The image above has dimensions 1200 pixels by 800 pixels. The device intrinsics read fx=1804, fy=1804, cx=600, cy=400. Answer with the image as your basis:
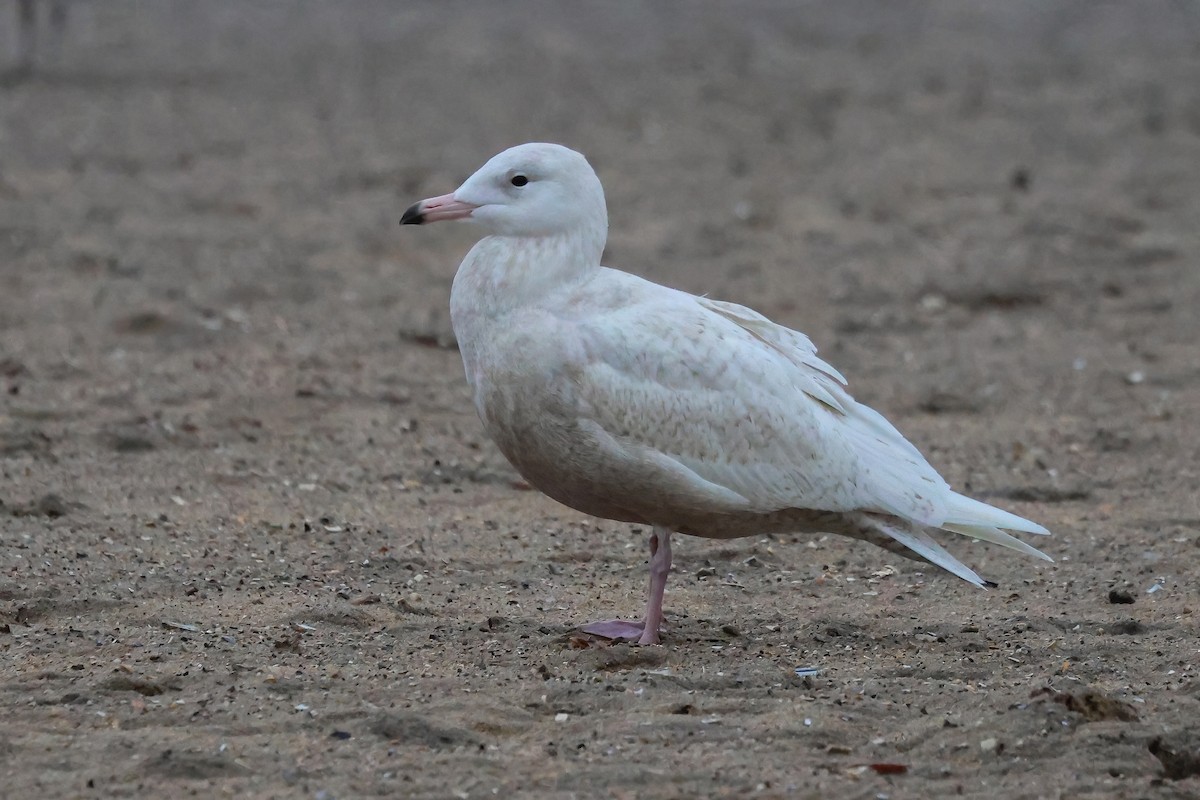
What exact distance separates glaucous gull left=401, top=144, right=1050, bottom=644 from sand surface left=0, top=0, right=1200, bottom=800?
1.29 ft

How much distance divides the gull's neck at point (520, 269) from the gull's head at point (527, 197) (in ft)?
0.12

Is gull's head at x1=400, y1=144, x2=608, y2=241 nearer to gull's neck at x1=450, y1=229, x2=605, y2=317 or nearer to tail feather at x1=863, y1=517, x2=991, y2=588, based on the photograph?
gull's neck at x1=450, y1=229, x2=605, y2=317

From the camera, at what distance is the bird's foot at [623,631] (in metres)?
5.32

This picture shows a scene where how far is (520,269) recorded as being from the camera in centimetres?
534

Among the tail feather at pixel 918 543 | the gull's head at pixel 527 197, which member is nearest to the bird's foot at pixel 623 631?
the tail feather at pixel 918 543

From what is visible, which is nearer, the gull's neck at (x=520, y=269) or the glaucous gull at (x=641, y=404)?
the glaucous gull at (x=641, y=404)

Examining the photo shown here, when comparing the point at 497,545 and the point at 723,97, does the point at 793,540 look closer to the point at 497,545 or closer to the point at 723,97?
the point at 497,545

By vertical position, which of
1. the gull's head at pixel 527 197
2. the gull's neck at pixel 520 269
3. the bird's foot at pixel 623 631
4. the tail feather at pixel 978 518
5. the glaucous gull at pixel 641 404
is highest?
the gull's head at pixel 527 197

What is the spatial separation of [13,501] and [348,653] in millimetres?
2048

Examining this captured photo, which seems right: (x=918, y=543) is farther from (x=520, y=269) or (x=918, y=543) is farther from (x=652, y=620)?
(x=520, y=269)

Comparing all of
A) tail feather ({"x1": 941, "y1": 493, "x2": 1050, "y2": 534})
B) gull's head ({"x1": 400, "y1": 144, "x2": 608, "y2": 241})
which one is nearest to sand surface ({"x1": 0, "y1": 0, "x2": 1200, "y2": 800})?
tail feather ({"x1": 941, "y1": 493, "x2": 1050, "y2": 534})

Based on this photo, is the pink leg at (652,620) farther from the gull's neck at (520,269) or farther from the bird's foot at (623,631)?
the gull's neck at (520,269)

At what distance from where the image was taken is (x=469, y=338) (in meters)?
5.34

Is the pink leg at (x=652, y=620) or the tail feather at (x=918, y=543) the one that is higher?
the tail feather at (x=918, y=543)
